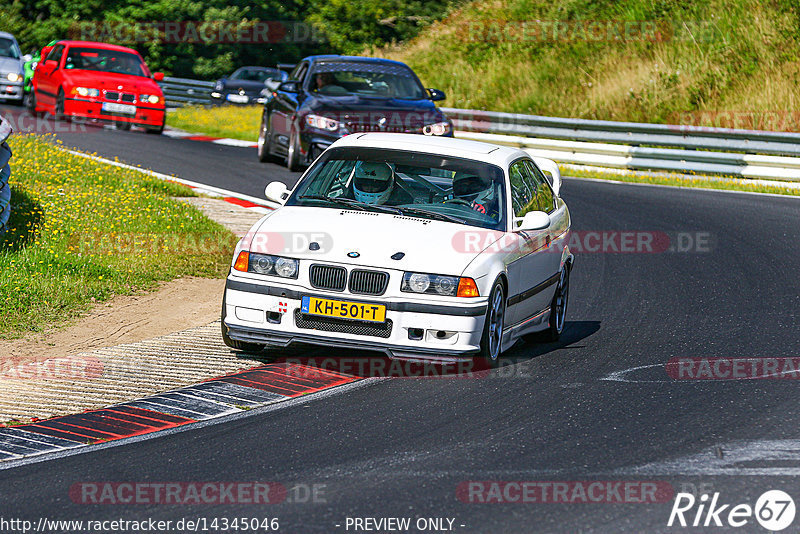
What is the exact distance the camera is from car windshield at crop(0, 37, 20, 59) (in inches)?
1200

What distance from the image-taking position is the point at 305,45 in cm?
5262

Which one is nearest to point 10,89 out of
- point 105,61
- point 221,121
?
point 221,121

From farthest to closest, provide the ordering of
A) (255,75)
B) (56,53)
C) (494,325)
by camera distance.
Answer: (255,75)
(56,53)
(494,325)

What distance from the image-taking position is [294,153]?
19359mm

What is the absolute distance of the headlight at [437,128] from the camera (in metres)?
18.7

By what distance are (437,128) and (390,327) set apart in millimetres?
11081

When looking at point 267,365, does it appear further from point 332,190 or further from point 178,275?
point 178,275

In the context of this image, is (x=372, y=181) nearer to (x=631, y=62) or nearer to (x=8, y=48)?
(x=631, y=62)

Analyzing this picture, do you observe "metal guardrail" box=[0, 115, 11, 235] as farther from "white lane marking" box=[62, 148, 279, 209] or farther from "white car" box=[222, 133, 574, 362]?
"white lane marking" box=[62, 148, 279, 209]

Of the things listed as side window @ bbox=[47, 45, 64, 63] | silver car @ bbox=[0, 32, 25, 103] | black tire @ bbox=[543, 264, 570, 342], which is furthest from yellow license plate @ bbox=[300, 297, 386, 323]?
silver car @ bbox=[0, 32, 25, 103]

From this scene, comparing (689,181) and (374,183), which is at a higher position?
(374,183)

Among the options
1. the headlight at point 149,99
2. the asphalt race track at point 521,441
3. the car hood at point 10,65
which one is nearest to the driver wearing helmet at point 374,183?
the asphalt race track at point 521,441

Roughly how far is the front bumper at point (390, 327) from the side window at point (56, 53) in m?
18.3

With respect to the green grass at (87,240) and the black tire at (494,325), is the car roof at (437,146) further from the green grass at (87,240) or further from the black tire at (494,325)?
the green grass at (87,240)
